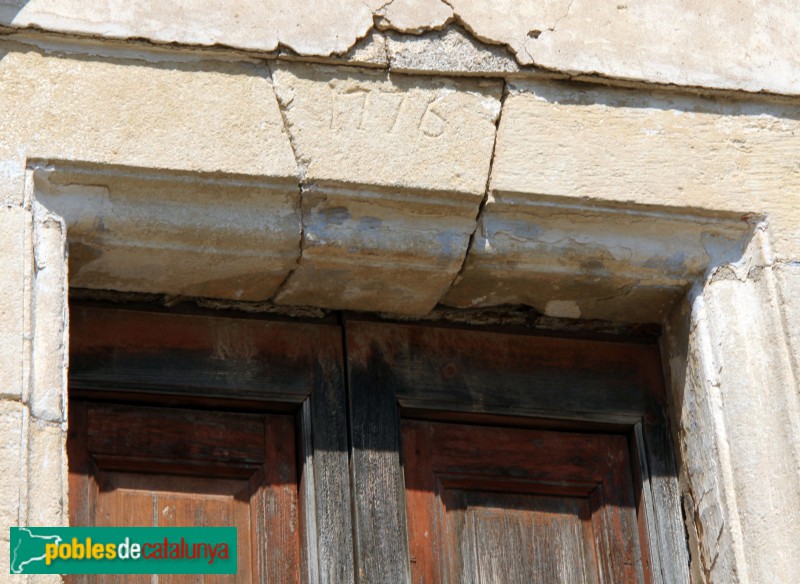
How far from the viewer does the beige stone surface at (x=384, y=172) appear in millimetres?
3209

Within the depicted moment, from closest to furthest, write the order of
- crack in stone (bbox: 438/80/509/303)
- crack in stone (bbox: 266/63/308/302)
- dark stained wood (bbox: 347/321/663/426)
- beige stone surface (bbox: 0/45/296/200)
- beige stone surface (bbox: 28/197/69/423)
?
beige stone surface (bbox: 28/197/69/423), beige stone surface (bbox: 0/45/296/200), crack in stone (bbox: 266/63/308/302), crack in stone (bbox: 438/80/509/303), dark stained wood (bbox: 347/321/663/426)

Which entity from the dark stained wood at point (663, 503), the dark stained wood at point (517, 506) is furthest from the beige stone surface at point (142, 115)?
the dark stained wood at point (663, 503)

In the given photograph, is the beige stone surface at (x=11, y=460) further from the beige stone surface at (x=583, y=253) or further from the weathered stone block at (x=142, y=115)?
the beige stone surface at (x=583, y=253)

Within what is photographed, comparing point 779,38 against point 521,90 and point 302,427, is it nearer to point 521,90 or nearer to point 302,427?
point 521,90

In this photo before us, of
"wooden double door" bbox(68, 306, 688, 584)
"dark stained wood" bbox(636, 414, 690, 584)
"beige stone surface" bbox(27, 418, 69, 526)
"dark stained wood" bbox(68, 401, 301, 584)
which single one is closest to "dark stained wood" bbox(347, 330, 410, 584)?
"wooden double door" bbox(68, 306, 688, 584)

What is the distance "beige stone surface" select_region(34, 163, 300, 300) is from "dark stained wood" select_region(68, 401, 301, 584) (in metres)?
0.26

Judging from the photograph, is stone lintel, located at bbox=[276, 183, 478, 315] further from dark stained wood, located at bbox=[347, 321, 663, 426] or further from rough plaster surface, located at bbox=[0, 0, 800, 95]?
rough plaster surface, located at bbox=[0, 0, 800, 95]

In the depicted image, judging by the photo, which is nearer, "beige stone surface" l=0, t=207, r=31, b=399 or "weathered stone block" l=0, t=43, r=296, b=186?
"beige stone surface" l=0, t=207, r=31, b=399

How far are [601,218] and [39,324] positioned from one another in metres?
1.11

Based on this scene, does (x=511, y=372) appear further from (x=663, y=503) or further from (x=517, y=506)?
(x=663, y=503)

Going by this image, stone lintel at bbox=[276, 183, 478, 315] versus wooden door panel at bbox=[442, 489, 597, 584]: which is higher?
stone lintel at bbox=[276, 183, 478, 315]

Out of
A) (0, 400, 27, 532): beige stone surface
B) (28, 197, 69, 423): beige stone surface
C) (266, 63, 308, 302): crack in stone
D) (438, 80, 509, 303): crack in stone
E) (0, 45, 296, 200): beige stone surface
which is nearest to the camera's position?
(0, 400, 27, 532): beige stone surface

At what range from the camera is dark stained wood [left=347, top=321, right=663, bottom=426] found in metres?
3.40

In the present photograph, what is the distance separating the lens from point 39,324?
9.57 ft
